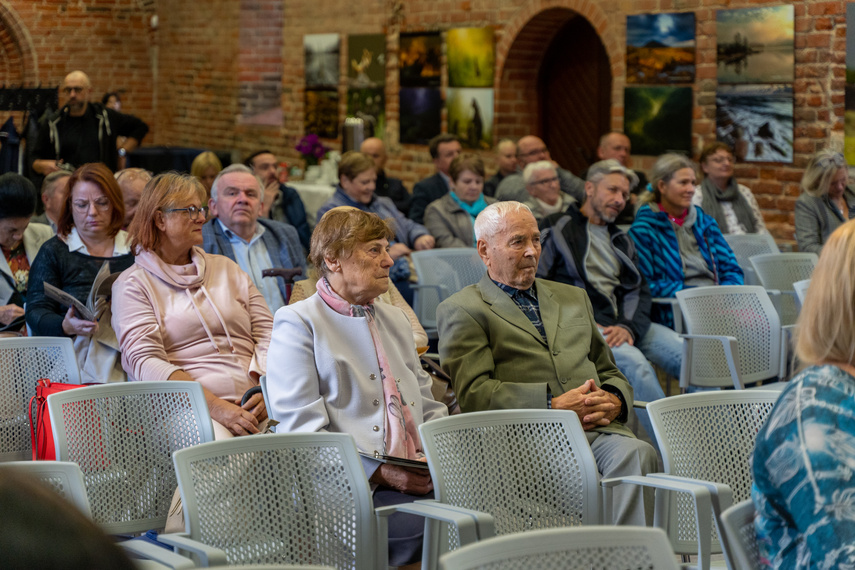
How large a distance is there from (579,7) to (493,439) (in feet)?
21.5

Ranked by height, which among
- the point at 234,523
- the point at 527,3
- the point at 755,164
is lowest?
the point at 234,523

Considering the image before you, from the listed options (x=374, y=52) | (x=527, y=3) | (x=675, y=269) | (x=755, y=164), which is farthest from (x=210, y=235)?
(x=374, y=52)

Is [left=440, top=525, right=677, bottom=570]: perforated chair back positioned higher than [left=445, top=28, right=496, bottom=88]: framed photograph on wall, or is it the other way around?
[left=445, top=28, right=496, bottom=88]: framed photograph on wall

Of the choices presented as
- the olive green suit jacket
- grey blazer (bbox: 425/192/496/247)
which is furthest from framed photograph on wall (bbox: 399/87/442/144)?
the olive green suit jacket

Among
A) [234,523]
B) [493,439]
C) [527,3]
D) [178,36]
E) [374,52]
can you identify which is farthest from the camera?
[178,36]

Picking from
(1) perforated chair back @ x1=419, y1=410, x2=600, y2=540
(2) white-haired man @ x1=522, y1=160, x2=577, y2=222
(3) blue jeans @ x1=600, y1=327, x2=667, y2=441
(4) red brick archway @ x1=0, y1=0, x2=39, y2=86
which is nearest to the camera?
(1) perforated chair back @ x1=419, y1=410, x2=600, y2=540

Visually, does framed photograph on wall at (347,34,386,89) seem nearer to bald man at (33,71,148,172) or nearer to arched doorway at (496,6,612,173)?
arched doorway at (496,6,612,173)

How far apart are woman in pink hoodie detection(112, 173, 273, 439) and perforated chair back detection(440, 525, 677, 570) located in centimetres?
184

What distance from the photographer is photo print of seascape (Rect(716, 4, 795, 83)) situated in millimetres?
6957

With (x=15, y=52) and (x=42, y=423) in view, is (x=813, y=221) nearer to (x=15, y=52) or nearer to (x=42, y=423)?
(x=42, y=423)

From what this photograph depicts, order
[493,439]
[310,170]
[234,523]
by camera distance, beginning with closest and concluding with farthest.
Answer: [234,523], [493,439], [310,170]

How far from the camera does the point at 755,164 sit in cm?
729

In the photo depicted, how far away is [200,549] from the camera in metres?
2.02

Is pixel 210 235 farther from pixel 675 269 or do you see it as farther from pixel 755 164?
pixel 755 164
